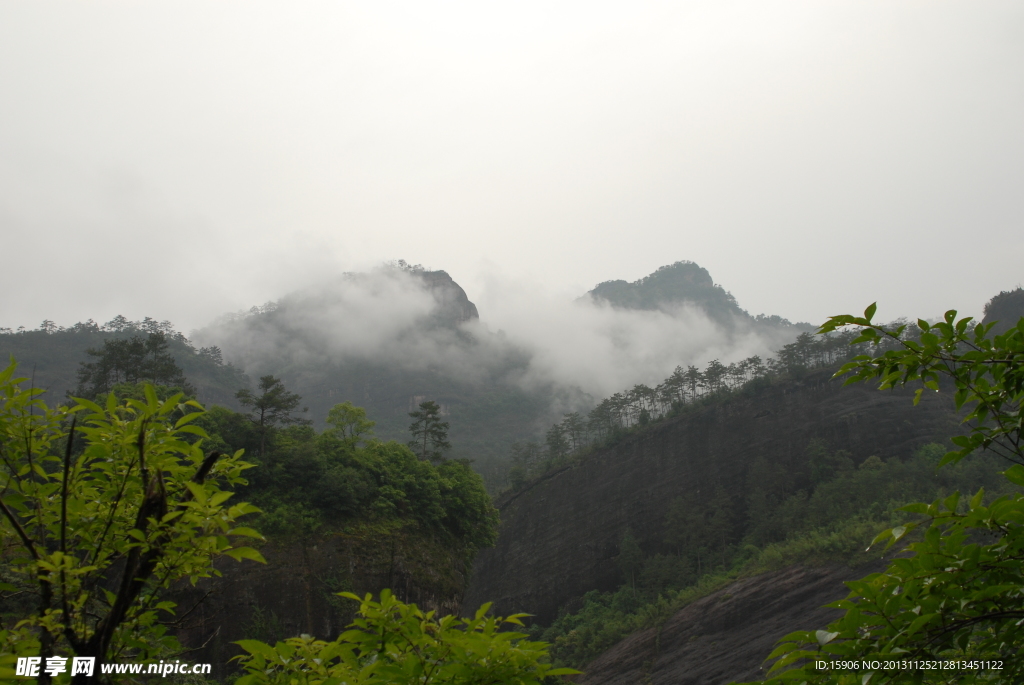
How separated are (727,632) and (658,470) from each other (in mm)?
24348

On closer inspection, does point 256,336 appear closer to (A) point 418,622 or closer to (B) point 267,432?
(B) point 267,432

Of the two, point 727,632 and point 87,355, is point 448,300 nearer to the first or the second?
point 87,355

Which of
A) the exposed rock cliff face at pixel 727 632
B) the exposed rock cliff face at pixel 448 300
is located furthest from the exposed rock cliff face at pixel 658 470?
Answer: the exposed rock cliff face at pixel 448 300

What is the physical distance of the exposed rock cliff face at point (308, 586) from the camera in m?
15.9

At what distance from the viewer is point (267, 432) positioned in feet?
68.8

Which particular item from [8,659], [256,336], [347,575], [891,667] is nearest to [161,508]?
[8,659]

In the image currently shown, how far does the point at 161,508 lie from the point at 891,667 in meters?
3.14

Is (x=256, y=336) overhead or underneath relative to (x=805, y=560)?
overhead

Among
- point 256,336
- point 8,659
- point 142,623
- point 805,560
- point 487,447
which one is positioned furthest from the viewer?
point 256,336

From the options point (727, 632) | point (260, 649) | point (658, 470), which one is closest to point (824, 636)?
point (260, 649)

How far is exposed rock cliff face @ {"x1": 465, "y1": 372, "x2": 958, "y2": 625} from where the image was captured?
4581 cm

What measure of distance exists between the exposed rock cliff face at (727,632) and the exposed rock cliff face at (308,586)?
1420 centimetres

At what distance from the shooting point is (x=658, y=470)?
53.6m

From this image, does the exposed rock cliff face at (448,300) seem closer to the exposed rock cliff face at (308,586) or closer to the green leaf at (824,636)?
the exposed rock cliff face at (308,586)
